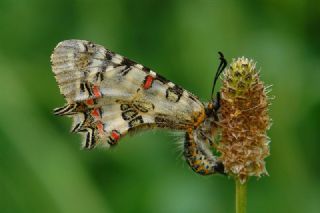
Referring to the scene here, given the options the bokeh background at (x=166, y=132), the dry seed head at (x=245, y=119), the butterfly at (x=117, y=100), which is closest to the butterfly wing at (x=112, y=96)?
the butterfly at (x=117, y=100)

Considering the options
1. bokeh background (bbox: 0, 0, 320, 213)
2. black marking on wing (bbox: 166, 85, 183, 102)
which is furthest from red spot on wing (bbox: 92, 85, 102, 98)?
bokeh background (bbox: 0, 0, 320, 213)

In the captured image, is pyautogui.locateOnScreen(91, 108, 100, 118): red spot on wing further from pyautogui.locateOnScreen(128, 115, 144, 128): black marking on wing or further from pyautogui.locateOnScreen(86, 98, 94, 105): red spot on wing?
pyautogui.locateOnScreen(128, 115, 144, 128): black marking on wing

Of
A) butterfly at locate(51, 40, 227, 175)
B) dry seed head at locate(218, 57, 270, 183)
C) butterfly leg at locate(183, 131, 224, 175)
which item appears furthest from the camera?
butterfly at locate(51, 40, 227, 175)

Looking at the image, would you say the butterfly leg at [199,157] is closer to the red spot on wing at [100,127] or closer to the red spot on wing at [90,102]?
the red spot on wing at [100,127]

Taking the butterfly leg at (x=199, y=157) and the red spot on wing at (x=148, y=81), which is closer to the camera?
the butterfly leg at (x=199, y=157)

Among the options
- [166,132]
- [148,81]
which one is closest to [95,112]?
[148,81]

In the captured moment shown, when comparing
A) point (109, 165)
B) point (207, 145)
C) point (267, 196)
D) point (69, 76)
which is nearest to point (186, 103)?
point (207, 145)

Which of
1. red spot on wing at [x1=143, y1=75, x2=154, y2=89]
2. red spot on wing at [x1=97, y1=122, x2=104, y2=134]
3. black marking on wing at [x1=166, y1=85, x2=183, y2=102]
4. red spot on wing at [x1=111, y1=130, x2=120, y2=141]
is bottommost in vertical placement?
red spot on wing at [x1=111, y1=130, x2=120, y2=141]
